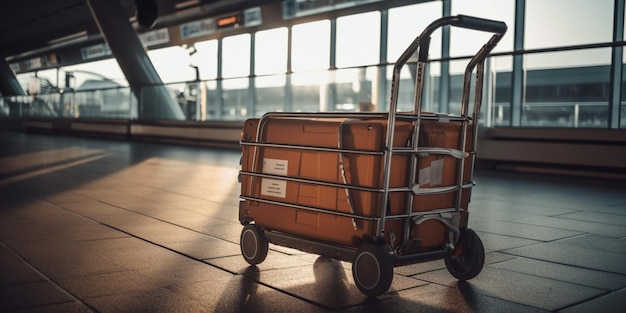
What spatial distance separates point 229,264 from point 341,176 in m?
0.86

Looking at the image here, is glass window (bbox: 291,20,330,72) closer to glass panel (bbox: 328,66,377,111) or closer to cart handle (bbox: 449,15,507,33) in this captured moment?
glass panel (bbox: 328,66,377,111)

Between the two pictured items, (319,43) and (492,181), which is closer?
(492,181)

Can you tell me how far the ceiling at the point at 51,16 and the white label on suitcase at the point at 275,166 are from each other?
67.1 ft

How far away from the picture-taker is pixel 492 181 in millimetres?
8938

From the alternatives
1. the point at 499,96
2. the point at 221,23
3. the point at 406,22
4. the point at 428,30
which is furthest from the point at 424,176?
the point at 221,23

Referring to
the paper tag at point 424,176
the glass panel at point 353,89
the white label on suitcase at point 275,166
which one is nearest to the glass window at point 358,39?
the glass panel at point 353,89

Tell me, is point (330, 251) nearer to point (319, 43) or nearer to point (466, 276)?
point (466, 276)

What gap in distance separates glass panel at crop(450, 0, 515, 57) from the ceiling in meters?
8.41

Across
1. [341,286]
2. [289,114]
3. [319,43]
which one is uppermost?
[319,43]

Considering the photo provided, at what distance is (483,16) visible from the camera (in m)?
17.0

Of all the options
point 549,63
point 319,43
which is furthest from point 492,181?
point 319,43

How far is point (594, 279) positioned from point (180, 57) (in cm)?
2832

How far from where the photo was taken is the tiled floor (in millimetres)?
2697

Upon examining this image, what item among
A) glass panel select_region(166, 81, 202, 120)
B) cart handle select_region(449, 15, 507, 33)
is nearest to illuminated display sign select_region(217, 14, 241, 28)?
glass panel select_region(166, 81, 202, 120)
